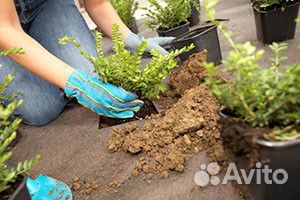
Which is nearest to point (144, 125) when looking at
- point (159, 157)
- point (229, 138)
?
point (159, 157)

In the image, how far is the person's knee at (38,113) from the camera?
198 centimetres

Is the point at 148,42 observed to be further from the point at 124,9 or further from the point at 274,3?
the point at 124,9

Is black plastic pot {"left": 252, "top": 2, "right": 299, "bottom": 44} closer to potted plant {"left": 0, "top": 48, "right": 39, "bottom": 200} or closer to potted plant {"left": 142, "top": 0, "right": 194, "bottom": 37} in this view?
potted plant {"left": 142, "top": 0, "right": 194, "bottom": 37}

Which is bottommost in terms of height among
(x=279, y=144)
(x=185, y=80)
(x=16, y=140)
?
(x=16, y=140)

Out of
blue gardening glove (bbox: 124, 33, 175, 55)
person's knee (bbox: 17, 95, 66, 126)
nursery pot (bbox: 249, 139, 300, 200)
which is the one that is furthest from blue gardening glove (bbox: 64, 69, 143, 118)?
nursery pot (bbox: 249, 139, 300, 200)

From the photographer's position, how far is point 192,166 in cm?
125

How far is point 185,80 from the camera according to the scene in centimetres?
177

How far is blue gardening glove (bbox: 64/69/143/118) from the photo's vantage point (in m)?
1.60

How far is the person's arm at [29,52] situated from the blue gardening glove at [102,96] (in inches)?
2.4

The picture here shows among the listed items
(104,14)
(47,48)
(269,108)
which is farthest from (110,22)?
(269,108)

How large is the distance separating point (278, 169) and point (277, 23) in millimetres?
1559

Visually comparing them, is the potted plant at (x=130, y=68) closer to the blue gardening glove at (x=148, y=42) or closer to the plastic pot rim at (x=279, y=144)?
the blue gardening glove at (x=148, y=42)

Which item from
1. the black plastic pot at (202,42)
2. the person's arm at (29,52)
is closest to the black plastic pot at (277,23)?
the black plastic pot at (202,42)

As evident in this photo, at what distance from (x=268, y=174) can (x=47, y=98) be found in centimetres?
154
